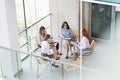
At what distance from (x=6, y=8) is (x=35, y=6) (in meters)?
2.50

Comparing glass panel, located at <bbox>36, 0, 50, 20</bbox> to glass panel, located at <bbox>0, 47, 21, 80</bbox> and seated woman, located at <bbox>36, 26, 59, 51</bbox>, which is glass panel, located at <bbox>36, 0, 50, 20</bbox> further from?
glass panel, located at <bbox>0, 47, 21, 80</bbox>

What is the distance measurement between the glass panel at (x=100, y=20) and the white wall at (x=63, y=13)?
Result: 1.69ft

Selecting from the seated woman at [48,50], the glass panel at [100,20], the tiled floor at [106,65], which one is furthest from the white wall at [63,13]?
the tiled floor at [106,65]

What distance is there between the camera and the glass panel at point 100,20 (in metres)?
9.11

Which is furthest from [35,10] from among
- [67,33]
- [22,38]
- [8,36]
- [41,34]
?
[8,36]

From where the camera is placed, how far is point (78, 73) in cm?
691

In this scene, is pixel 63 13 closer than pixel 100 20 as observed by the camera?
No

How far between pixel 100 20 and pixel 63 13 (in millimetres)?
1135

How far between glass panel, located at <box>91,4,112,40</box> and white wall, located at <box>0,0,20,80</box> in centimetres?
248

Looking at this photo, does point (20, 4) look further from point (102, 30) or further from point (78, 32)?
point (102, 30)

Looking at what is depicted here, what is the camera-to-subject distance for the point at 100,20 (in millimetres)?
9547

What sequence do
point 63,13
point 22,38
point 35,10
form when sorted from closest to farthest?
1. point 22,38
2. point 63,13
3. point 35,10

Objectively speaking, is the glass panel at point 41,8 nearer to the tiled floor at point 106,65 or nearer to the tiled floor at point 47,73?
the tiled floor at point 47,73

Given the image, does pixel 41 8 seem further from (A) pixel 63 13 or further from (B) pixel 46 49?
(B) pixel 46 49
